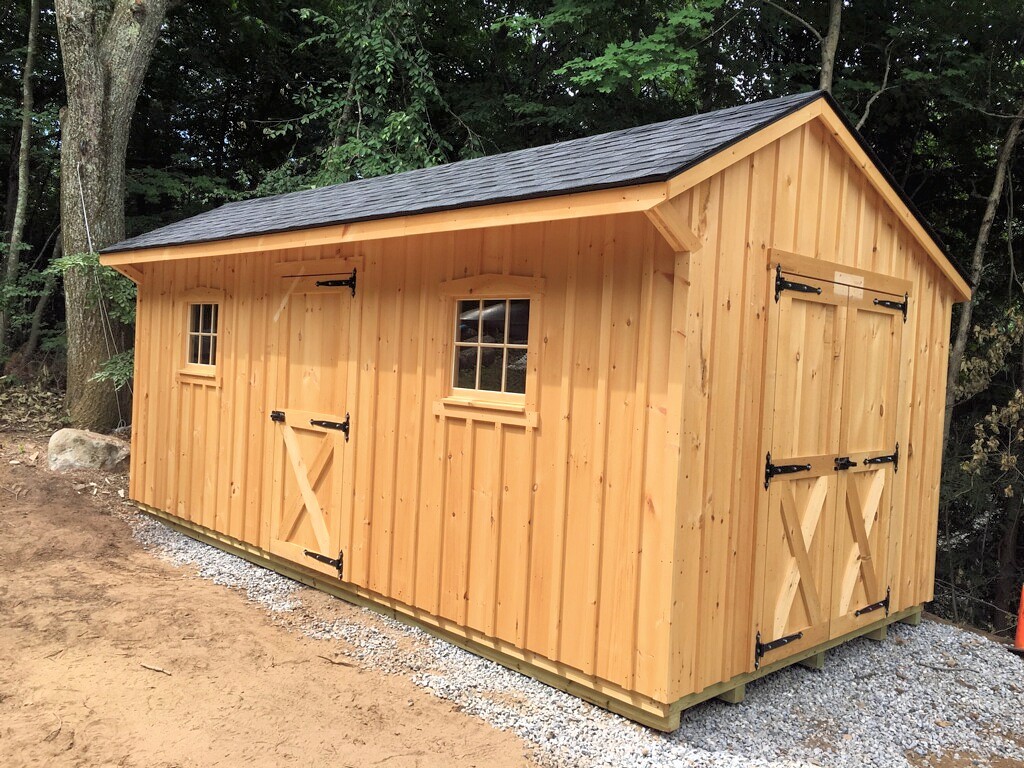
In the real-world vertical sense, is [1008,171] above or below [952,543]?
above

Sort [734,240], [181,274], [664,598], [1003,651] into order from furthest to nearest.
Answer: [181,274]
[1003,651]
[734,240]
[664,598]

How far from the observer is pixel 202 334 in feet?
22.7

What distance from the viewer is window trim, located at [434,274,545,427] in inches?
168

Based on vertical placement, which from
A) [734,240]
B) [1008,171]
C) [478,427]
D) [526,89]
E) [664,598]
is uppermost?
[526,89]

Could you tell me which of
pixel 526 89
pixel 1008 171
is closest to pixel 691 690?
pixel 1008 171

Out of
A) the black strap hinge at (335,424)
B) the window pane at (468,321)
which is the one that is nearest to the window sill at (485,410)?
the window pane at (468,321)

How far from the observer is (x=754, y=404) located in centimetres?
407

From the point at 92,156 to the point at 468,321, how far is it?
7.11 meters

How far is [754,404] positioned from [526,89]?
9.79 m

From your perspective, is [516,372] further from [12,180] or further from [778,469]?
[12,180]

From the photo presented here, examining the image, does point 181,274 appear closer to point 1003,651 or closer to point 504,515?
point 504,515

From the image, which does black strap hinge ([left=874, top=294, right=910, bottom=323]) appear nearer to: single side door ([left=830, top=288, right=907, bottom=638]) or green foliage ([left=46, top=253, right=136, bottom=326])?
single side door ([left=830, top=288, right=907, bottom=638])

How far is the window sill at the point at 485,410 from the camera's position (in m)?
4.31

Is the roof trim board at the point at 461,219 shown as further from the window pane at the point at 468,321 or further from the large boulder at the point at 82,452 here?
the large boulder at the point at 82,452
